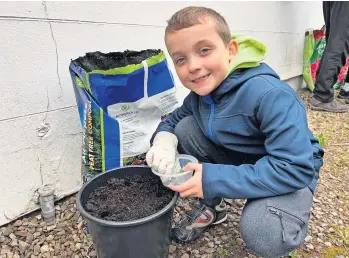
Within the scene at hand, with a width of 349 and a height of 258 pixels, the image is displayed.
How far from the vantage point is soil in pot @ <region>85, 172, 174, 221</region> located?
1165 millimetres

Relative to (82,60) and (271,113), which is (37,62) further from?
(271,113)

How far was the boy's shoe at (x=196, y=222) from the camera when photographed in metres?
1.50

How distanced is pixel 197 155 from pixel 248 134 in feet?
1.19

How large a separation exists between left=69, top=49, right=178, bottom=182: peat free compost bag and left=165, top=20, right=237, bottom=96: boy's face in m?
0.29

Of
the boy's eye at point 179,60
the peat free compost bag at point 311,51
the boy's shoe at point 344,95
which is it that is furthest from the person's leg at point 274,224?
the peat free compost bag at point 311,51

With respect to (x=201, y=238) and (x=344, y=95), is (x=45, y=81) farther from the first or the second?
(x=344, y=95)

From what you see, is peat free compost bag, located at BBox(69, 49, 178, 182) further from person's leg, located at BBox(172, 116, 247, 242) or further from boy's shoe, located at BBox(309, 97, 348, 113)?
boy's shoe, located at BBox(309, 97, 348, 113)

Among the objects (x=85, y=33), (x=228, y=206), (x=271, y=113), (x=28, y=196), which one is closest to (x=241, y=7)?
(x=85, y=33)

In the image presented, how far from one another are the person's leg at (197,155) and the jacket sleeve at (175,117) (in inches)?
1.7

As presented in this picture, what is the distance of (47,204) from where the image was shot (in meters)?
1.60

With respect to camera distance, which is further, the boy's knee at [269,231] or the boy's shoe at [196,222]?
the boy's shoe at [196,222]

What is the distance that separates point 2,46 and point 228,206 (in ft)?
4.45

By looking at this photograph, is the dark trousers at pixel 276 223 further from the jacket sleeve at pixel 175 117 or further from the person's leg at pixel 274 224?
the jacket sleeve at pixel 175 117

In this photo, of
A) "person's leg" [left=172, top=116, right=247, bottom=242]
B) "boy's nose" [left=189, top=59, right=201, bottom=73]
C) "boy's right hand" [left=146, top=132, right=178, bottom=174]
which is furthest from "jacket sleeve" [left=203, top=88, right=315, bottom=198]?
"person's leg" [left=172, top=116, right=247, bottom=242]
